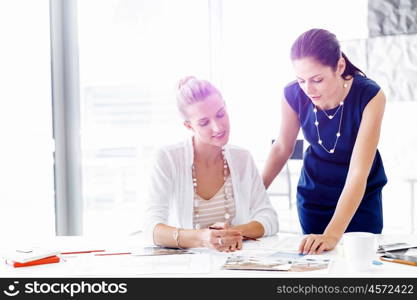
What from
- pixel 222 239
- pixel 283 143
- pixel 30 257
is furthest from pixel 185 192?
pixel 30 257

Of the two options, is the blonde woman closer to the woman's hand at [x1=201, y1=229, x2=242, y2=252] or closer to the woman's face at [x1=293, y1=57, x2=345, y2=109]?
the woman's hand at [x1=201, y1=229, x2=242, y2=252]

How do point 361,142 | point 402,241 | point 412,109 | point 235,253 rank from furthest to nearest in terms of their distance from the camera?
1. point 412,109
2. point 361,142
3. point 402,241
4. point 235,253

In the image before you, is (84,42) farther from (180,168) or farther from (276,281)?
(276,281)

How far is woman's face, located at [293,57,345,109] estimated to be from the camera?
1.92 m

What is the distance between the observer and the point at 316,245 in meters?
1.62

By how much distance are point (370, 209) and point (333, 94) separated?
459mm

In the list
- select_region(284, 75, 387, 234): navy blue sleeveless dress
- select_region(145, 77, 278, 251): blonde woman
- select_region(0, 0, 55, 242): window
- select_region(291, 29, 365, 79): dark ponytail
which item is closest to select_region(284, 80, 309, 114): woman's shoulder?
select_region(284, 75, 387, 234): navy blue sleeveless dress

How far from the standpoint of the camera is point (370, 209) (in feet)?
6.95

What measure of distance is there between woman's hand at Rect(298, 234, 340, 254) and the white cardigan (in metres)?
0.29

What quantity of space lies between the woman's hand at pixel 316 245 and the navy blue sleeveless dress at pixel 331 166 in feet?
1.54

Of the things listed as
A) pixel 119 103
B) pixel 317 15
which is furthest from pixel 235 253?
pixel 317 15

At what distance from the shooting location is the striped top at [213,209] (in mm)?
1974

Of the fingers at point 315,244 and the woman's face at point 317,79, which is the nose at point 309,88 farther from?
the fingers at point 315,244

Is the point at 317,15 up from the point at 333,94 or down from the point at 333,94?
up
